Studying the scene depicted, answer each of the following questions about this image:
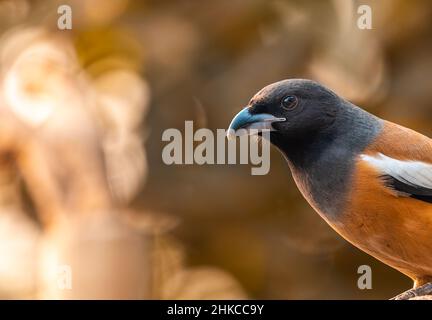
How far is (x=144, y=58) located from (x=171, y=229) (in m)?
2.20

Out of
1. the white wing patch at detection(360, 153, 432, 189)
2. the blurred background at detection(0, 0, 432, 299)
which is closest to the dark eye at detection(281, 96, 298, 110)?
the white wing patch at detection(360, 153, 432, 189)

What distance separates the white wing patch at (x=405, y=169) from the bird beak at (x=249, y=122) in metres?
0.59

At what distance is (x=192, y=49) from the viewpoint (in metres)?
10.7

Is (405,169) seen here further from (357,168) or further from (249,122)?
(249,122)

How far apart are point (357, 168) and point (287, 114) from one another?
1.75ft

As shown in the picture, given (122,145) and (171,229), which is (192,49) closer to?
(122,145)

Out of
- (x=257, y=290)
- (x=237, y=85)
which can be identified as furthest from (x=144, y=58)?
(x=257, y=290)

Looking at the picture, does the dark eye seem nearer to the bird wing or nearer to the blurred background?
the bird wing

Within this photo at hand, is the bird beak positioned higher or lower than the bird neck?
higher

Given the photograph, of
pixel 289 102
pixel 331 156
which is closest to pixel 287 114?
pixel 289 102

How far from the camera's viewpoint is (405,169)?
506 cm

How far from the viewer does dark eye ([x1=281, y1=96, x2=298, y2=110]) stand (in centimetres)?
514

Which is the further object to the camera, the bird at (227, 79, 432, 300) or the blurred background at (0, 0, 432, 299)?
the blurred background at (0, 0, 432, 299)

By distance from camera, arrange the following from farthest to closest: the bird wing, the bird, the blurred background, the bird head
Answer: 1. the blurred background
2. the bird head
3. the bird wing
4. the bird
